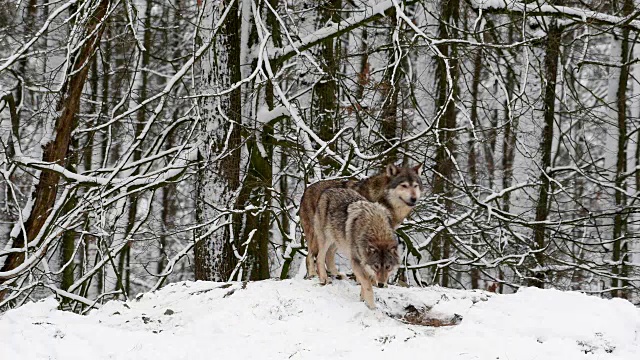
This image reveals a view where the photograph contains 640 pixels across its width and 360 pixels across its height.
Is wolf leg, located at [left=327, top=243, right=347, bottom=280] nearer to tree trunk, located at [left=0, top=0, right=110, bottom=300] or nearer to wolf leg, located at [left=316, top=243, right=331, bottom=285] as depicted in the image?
wolf leg, located at [left=316, top=243, right=331, bottom=285]

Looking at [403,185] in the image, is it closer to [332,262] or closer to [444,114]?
[332,262]

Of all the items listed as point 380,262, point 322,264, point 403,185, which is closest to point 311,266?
point 322,264

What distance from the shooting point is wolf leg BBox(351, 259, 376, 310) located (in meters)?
7.06

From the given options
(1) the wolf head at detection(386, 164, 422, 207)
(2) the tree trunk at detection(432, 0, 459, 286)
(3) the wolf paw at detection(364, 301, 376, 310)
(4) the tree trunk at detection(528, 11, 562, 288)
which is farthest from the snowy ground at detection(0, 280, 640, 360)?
(4) the tree trunk at detection(528, 11, 562, 288)

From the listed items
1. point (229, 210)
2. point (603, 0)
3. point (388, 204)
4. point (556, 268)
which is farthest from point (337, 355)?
point (603, 0)

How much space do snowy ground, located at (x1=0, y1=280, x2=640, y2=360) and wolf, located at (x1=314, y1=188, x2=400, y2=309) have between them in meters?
0.31

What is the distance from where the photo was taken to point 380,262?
7148 millimetres

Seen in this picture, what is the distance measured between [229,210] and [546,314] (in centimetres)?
429

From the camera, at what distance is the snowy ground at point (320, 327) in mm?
6023

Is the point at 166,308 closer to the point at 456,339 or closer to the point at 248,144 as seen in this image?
the point at 456,339

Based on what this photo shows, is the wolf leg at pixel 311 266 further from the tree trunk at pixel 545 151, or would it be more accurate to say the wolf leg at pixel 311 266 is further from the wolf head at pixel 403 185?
the tree trunk at pixel 545 151

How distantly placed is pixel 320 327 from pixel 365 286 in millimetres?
721

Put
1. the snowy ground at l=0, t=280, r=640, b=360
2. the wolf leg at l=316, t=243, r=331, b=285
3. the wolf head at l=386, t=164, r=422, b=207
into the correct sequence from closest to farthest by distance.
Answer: the snowy ground at l=0, t=280, r=640, b=360 → the wolf leg at l=316, t=243, r=331, b=285 → the wolf head at l=386, t=164, r=422, b=207

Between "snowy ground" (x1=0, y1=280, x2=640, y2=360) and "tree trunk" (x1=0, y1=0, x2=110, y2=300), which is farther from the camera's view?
"tree trunk" (x1=0, y1=0, x2=110, y2=300)
